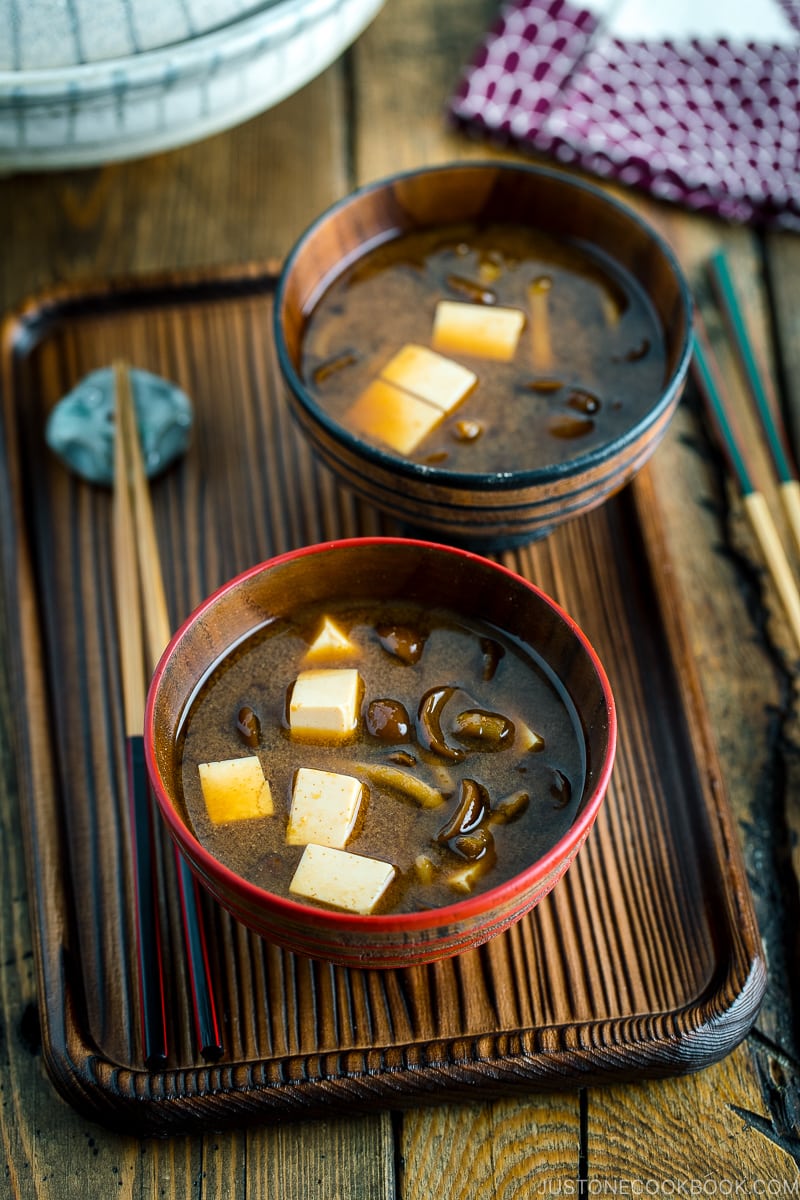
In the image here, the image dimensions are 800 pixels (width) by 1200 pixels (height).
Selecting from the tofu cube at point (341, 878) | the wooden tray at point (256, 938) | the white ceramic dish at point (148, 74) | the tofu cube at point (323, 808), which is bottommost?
the wooden tray at point (256, 938)

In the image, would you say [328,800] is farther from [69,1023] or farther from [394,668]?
[69,1023]

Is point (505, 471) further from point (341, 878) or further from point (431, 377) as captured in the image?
point (341, 878)

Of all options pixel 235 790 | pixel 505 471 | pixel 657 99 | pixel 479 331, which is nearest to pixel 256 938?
pixel 235 790

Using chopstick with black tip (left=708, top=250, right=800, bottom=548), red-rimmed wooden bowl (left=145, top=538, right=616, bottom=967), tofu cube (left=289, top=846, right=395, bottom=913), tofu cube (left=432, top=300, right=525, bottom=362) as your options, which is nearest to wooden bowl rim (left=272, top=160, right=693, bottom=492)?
red-rimmed wooden bowl (left=145, top=538, right=616, bottom=967)

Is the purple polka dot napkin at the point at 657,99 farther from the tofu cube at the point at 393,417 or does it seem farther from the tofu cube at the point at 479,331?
the tofu cube at the point at 393,417

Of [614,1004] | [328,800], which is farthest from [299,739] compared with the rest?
[614,1004]

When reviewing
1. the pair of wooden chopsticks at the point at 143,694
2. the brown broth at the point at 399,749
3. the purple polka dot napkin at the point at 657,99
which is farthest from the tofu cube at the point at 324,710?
the purple polka dot napkin at the point at 657,99

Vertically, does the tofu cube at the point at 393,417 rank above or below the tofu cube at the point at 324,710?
above
